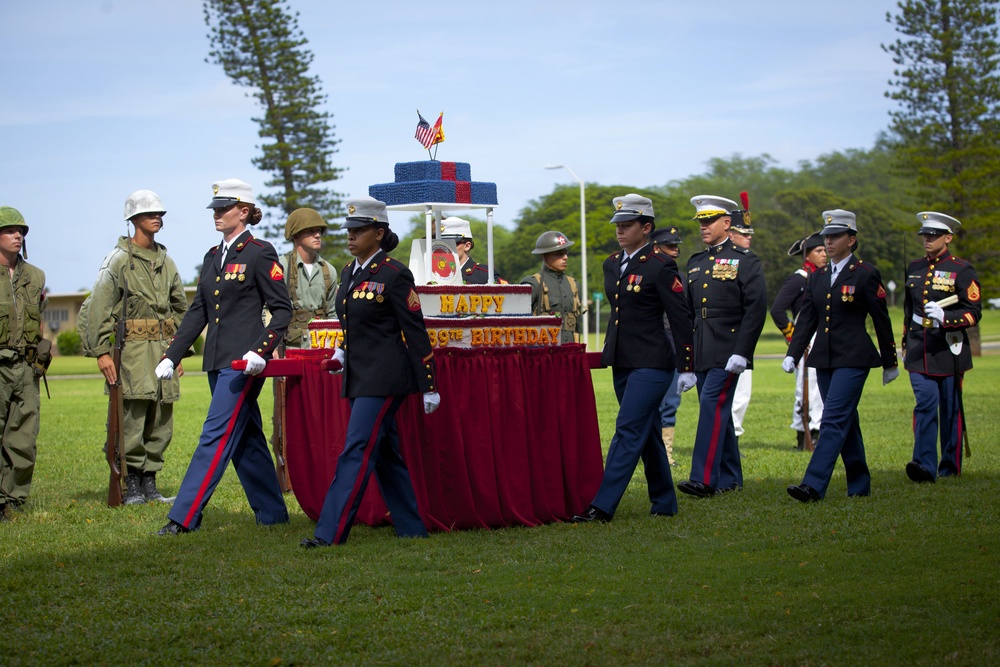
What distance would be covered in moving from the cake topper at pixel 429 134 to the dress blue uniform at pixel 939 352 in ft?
13.2

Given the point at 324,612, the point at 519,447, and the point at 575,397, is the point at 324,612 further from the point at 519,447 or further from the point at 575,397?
the point at 575,397

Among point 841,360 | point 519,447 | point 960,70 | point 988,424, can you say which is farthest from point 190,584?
point 960,70

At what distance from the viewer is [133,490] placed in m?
9.41

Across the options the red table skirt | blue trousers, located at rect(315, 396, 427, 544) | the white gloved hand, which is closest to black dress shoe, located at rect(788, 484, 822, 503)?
the white gloved hand

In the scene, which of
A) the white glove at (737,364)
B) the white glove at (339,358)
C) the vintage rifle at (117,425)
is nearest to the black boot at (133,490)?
the vintage rifle at (117,425)

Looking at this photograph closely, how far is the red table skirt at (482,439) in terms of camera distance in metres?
7.62

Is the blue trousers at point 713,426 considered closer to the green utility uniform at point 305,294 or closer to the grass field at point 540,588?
the grass field at point 540,588

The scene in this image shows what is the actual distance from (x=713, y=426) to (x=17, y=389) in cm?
506

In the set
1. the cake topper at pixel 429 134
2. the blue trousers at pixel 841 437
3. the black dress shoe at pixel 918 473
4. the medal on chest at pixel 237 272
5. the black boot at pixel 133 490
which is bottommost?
the black dress shoe at pixel 918 473

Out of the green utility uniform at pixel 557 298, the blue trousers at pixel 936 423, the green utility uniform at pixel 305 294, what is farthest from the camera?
the green utility uniform at pixel 557 298

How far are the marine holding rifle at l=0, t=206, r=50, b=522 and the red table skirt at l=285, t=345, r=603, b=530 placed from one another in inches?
83.2

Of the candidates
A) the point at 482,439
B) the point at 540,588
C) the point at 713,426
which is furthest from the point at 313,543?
the point at 713,426

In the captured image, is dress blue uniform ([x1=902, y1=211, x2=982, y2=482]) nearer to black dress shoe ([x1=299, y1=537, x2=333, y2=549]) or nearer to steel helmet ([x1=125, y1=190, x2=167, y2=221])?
black dress shoe ([x1=299, y1=537, x2=333, y2=549])

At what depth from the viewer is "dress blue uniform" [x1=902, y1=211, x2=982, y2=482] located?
32.1 feet
